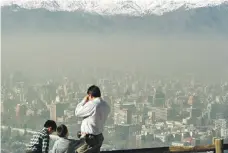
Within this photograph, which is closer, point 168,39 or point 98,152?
point 98,152

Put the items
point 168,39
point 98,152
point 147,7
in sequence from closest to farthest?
point 98,152 < point 147,7 < point 168,39

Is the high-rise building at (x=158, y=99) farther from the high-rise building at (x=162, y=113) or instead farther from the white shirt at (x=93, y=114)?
the white shirt at (x=93, y=114)

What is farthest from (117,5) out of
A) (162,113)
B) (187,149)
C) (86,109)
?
(86,109)

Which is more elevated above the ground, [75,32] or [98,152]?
[75,32]

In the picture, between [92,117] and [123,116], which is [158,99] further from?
[92,117]

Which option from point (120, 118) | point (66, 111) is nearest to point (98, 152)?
point (66, 111)

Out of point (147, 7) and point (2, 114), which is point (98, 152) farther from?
point (147, 7)

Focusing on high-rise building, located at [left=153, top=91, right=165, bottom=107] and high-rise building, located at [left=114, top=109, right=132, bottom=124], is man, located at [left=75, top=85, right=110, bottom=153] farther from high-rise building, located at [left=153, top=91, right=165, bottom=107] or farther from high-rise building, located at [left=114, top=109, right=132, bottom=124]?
high-rise building, located at [left=153, top=91, right=165, bottom=107]
